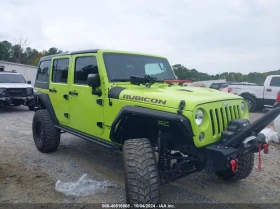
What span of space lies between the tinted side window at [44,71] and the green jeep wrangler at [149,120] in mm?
568

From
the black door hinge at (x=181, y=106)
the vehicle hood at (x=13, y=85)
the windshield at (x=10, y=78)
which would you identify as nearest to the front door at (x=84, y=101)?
the black door hinge at (x=181, y=106)

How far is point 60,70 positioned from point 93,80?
1.69 meters

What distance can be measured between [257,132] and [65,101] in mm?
3196

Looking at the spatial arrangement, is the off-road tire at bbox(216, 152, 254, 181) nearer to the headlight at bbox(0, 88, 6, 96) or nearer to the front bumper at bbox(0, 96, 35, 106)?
the front bumper at bbox(0, 96, 35, 106)

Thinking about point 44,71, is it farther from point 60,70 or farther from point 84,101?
point 84,101

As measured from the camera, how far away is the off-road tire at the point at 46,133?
543 centimetres

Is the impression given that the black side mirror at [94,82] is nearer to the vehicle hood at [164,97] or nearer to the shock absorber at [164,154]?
the vehicle hood at [164,97]

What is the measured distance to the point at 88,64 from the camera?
451 cm

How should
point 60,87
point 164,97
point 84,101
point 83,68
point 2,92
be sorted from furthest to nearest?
point 2,92 < point 60,87 < point 83,68 < point 84,101 < point 164,97

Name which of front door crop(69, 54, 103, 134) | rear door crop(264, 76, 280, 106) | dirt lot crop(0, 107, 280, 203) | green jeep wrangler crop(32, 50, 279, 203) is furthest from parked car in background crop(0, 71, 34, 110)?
rear door crop(264, 76, 280, 106)

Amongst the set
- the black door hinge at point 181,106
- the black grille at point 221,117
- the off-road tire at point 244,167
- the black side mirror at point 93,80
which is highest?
the black side mirror at point 93,80

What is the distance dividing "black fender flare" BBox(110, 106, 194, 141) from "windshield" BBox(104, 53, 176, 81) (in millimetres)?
757

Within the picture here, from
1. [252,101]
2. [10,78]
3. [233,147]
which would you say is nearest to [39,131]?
[233,147]

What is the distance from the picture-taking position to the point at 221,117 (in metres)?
3.28
